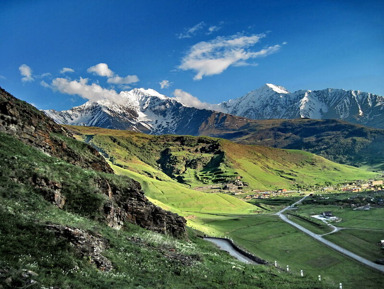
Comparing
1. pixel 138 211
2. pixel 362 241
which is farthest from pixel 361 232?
pixel 138 211

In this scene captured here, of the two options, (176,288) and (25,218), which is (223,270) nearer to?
(176,288)

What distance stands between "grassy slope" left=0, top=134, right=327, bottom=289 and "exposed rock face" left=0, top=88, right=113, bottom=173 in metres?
6.74

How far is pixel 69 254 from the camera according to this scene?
22.0 m

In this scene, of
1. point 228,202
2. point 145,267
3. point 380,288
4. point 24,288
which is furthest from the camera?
point 228,202

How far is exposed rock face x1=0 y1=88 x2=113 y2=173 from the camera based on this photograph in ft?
155

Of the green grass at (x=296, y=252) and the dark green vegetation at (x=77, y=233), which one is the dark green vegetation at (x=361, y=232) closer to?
the green grass at (x=296, y=252)

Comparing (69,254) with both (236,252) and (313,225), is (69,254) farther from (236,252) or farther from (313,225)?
(313,225)

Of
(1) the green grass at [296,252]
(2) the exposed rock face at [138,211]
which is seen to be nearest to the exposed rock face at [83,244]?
(2) the exposed rock face at [138,211]

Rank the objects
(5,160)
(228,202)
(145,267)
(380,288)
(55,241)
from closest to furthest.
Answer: (55,241) → (145,267) → (5,160) → (380,288) → (228,202)

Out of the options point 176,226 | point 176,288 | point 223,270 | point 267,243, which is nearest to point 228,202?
point 267,243

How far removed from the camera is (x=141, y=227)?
47844mm

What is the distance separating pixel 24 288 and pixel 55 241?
661cm

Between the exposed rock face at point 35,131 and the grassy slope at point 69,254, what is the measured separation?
674 centimetres

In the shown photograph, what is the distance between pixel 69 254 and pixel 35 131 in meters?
37.3
